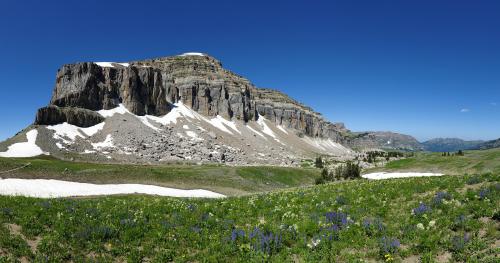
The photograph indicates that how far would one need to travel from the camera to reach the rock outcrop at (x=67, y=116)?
128875 mm

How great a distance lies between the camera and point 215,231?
1427 centimetres

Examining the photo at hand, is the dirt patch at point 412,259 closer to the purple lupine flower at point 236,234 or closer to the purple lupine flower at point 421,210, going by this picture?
the purple lupine flower at point 421,210

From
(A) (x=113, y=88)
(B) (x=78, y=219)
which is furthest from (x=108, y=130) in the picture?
(B) (x=78, y=219)

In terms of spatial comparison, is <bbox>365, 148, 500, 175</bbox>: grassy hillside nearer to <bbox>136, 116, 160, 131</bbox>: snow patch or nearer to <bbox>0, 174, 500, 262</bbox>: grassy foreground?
<bbox>0, 174, 500, 262</bbox>: grassy foreground

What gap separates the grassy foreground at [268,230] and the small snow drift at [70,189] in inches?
1443

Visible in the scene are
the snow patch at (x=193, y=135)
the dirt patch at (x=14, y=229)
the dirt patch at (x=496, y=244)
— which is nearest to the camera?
the dirt patch at (x=496, y=244)

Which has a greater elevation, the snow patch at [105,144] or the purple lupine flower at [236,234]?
the snow patch at [105,144]

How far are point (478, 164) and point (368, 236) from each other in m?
68.9

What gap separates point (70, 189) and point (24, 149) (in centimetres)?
7455

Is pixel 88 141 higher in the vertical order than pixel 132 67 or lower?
lower

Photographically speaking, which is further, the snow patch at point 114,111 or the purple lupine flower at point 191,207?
the snow patch at point 114,111

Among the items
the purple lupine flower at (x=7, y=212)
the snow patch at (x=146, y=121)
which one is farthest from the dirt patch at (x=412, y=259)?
the snow patch at (x=146, y=121)

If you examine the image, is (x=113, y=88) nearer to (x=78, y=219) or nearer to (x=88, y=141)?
(x=88, y=141)

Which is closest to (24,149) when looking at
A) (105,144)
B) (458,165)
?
(105,144)
